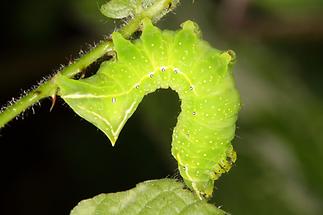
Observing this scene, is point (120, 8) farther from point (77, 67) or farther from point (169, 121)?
point (169, 121)

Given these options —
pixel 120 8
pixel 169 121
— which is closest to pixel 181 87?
pixel 120 8

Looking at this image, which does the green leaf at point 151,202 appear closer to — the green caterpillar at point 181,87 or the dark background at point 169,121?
the green caterpillar at point 181,87

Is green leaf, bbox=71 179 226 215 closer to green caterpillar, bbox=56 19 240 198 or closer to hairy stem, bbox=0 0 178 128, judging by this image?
green caterpillar, bbox=56 19 240 198

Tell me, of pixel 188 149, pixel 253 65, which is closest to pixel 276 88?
pixel 253 65

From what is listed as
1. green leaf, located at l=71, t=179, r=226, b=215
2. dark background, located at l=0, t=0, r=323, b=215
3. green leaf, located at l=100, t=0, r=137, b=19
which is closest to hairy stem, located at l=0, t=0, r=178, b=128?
green leaf, located at l=100, t=0, r=137, b=19

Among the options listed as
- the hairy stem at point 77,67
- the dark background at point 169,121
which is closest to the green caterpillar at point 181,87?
the hairy stem at point 77,67

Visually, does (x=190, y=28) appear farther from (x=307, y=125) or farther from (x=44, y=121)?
(x=44, y=121)
